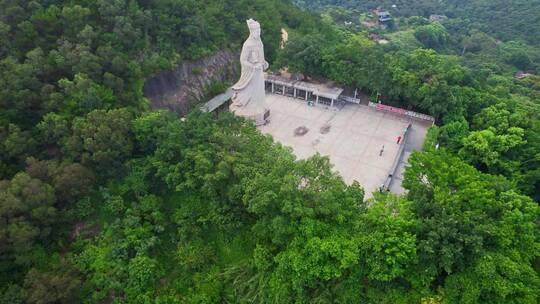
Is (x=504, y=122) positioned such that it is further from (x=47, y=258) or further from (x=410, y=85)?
(x=47, y=258)

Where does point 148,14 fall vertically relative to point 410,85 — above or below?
above

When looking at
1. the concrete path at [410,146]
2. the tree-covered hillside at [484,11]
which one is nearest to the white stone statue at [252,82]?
the concrete path at [410,146]

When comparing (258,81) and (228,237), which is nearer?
(228,237)

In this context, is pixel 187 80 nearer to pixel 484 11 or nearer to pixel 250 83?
pixel 250 83

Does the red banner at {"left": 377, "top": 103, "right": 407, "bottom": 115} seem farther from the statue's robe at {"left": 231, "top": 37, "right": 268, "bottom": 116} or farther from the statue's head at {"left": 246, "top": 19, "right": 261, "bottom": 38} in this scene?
the statue's head at {"left": 246, "top": 19, "right": 261, "bottom": 38}

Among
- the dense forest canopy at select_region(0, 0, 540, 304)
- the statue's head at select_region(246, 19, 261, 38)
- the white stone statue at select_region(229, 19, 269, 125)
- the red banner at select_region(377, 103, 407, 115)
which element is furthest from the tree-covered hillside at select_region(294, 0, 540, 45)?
the statue's head at select_region(246, 19, 261, 38)

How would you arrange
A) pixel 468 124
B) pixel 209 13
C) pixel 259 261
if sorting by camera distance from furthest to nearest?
pixel 209 13, pixel 468 124, pixel 259 261

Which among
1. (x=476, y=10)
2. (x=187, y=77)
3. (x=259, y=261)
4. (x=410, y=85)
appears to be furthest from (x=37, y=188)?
(x=476, y=10)
